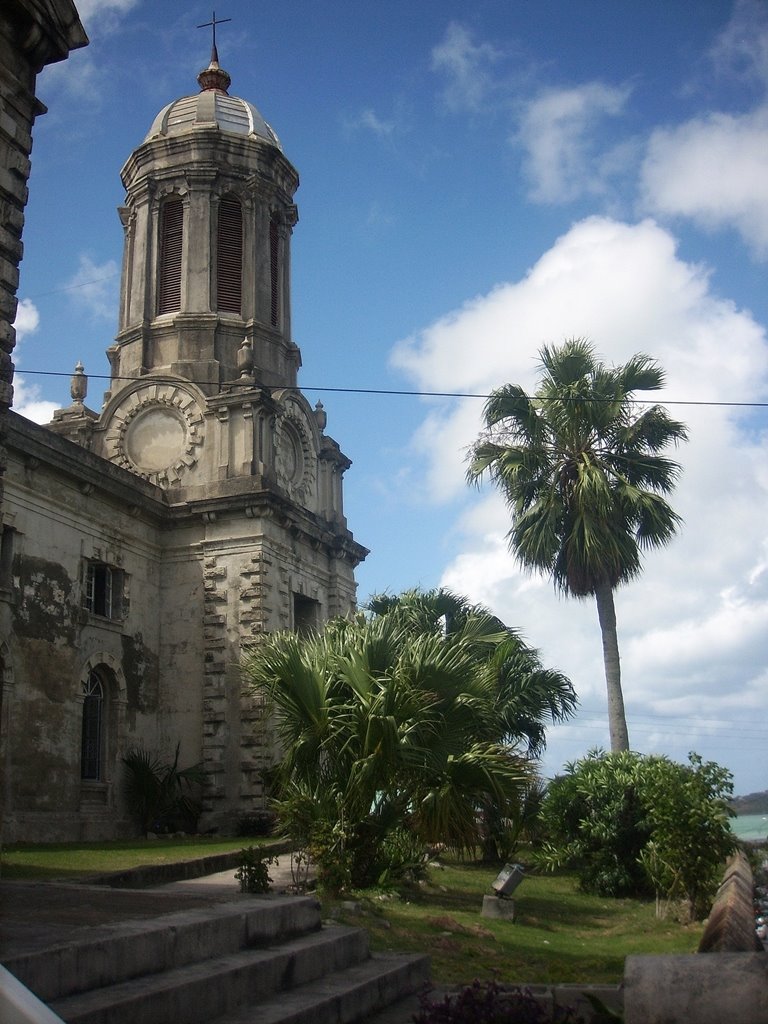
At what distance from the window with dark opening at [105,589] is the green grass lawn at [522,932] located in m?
9.72

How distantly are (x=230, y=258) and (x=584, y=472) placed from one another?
11.2 m

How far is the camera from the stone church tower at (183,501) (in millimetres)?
21219

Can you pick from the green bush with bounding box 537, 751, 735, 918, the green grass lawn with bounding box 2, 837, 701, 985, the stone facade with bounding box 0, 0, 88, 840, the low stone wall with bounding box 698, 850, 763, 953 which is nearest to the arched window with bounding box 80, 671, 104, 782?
the green grass lawn with bounding box 2, 837, 701, 985

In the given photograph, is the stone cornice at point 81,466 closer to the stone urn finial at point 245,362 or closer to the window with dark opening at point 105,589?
the window with dark opening at point 105,589

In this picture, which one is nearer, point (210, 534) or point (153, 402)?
point (210, 534)

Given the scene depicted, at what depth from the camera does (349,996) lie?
25.1ft

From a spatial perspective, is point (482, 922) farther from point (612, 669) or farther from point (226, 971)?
point (612, 669)

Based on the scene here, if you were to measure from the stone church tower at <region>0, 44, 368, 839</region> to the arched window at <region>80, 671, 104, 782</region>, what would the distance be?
0.16 feet

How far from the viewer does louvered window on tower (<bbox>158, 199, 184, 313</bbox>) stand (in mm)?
28263

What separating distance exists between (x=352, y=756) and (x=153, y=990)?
7.38 meters

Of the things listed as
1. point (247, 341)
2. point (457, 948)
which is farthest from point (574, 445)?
point (457, 948)

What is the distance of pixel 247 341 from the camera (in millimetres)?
27328

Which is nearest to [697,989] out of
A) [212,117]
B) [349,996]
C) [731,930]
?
[731,930]

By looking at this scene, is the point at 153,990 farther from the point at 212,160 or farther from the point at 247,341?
the point at 212,160
